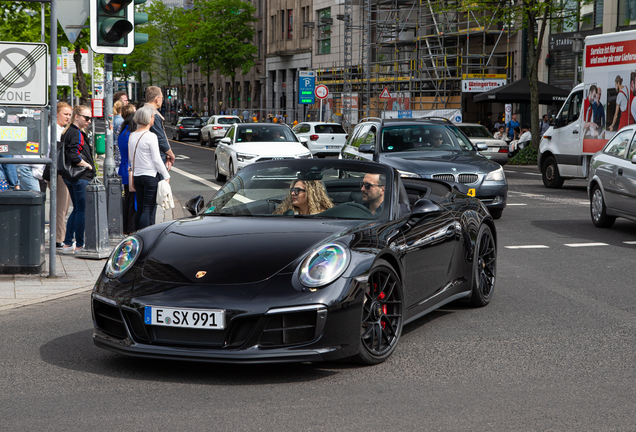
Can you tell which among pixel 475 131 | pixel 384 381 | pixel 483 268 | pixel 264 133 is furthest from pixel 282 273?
pixel 475 131

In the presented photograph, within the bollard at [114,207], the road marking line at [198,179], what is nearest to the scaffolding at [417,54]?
the road marking line at [198,179]

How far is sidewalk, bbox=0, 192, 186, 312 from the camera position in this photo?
7.41m

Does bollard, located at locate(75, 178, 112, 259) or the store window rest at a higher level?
the store window

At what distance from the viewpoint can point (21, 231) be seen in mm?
8281

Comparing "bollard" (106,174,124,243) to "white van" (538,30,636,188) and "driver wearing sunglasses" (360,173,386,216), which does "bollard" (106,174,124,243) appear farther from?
"white van" (538,30,636,188)

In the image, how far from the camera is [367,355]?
501 cm

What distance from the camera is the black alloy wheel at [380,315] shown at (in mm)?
5020

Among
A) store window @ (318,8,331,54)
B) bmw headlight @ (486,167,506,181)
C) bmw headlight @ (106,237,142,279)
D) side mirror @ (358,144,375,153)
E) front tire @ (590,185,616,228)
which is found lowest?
front tire @ (590,185,616,228)

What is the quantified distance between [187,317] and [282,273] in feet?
1.92

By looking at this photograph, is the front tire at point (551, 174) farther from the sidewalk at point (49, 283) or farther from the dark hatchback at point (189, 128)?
the dark hatchback at point (189, 128)

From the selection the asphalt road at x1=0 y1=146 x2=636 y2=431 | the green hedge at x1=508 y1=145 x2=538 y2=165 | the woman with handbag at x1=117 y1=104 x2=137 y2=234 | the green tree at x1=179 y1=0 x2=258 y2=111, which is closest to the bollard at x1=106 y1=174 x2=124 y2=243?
the woman with handbag at x1=117 y1=104 x2=137 y2=234

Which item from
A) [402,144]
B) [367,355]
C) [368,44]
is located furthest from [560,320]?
[368,44]

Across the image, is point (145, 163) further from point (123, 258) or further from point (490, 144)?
point (490, 144)

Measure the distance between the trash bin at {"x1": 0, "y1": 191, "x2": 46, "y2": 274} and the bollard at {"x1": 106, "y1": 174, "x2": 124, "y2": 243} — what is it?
1895 millimetres
